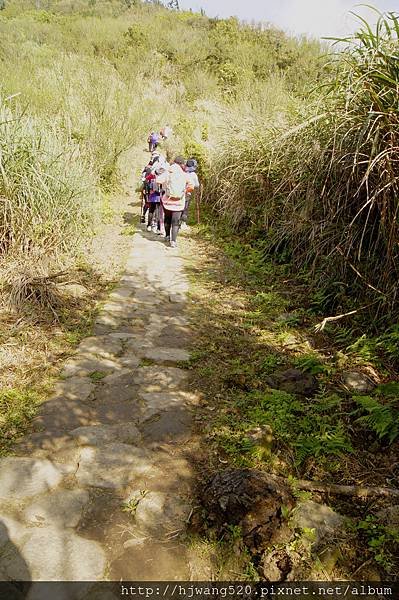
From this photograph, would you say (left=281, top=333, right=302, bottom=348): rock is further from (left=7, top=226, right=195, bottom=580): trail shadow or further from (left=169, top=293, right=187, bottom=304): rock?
(left=169, top=293, right=187, bottom=304): rock

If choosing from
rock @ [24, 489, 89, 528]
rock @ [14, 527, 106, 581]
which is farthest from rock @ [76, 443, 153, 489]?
rock @ [14, 527, 106, 581]

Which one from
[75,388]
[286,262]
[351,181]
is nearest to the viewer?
[75,388]

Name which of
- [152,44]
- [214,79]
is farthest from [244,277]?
[152,44]

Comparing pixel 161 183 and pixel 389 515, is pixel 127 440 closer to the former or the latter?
pixel 389 515

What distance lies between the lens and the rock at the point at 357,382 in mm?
3127

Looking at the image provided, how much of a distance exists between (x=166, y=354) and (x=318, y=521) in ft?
7.11

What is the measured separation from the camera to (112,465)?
8.18ft

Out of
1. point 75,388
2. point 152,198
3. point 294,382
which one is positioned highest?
point 152,198

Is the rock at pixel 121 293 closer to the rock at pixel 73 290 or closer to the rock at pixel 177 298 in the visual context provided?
the rock at pixel 73 290

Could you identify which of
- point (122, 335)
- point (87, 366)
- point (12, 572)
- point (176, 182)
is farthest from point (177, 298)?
point (12, 572)

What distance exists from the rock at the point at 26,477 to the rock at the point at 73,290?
287 cm

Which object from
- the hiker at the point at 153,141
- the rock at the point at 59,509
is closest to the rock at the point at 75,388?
the rock at the point at 59,509

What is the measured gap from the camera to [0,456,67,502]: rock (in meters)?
2.23

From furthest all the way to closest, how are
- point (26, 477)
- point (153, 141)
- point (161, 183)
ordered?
point (153, 141), point (161, 183), point (26, 477)
